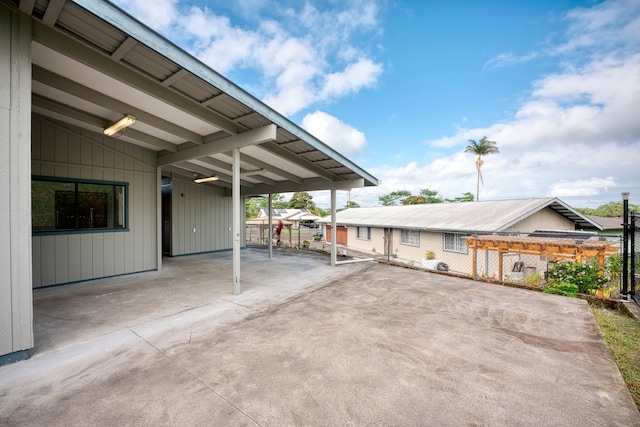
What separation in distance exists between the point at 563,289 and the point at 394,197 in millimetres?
43003

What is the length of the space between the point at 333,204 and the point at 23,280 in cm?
631

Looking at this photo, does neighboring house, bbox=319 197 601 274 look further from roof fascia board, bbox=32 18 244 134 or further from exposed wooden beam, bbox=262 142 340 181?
roof fascia board, bbox=32 18 244 134

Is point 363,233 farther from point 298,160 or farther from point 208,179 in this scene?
point 298,160

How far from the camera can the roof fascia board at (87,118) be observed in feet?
14.0

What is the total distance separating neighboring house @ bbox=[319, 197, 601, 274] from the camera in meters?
11.1

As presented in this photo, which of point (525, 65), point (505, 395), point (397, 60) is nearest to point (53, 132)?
point (505, 395)

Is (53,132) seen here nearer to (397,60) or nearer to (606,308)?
(606,308)

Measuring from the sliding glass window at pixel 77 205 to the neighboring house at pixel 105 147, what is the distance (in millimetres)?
22

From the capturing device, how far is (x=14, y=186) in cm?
243

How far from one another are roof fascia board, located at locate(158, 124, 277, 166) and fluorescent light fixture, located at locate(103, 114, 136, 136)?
51.1 inches

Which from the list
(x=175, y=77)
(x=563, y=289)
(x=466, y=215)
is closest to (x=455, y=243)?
(x=466, y=215)

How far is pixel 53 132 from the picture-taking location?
5.23m

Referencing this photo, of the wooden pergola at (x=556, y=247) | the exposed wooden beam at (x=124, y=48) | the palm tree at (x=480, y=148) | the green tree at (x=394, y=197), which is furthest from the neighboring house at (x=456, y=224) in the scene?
the green tree at (x=394, y=197)

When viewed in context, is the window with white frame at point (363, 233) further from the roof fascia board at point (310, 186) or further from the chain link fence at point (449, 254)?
the roof fascia board at point (310, 186)
